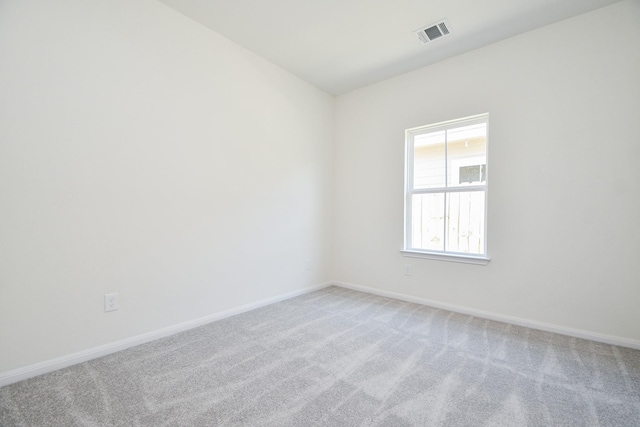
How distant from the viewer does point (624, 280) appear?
85.9 inches

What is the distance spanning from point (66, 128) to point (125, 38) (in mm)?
848

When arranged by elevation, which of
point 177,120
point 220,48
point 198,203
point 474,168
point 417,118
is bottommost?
point 198,203

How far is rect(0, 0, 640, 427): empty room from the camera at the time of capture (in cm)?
165

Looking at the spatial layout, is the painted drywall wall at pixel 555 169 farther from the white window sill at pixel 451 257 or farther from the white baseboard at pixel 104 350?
the white baseboard at pixel 104 350

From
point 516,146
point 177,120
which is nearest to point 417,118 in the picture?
point 516,146

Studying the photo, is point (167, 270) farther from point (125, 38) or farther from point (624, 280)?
point (624, 280)

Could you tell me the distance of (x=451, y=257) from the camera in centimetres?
300

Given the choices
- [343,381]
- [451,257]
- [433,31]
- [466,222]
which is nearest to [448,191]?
[466,222]

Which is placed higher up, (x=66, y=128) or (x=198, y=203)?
(x=66, y=128)

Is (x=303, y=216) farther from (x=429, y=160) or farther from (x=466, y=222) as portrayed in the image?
(x=466, y=222)

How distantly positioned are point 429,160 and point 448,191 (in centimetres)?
45

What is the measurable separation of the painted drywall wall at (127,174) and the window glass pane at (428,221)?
5.56 feet

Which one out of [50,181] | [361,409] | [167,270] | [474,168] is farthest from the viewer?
[474,168]

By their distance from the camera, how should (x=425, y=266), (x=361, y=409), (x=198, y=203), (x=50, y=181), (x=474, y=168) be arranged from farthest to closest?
(x=425, y=266), (x=474, y=168), (x=198, y=203), (x=50, y=181), (x=361, y=409)
